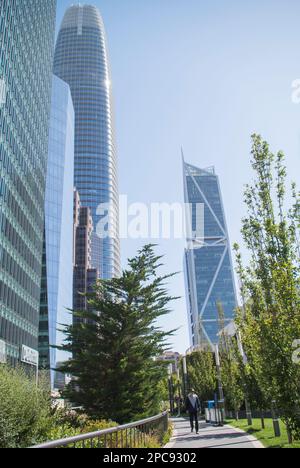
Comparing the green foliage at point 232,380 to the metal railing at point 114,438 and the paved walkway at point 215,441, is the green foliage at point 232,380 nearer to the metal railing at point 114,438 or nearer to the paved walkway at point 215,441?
the paved walkway at point 215,441

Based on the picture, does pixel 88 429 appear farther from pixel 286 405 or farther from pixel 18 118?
pixel 18 118

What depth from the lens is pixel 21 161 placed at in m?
52.1

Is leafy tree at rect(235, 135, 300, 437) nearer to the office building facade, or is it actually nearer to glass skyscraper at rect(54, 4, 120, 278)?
the office building facade

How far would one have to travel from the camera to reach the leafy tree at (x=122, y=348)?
1973cm

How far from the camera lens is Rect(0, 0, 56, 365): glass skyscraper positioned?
45.2 meters

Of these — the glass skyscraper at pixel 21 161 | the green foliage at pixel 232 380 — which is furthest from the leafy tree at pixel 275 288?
the glass skyscraper at pixel 21 161

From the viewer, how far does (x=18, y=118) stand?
5047 cm

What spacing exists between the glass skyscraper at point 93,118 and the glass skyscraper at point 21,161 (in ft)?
312

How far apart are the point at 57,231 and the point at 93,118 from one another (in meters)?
95.9

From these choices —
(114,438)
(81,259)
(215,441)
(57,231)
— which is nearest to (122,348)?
(215,441)

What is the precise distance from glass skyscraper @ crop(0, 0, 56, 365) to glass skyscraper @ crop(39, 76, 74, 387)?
24.4 meters

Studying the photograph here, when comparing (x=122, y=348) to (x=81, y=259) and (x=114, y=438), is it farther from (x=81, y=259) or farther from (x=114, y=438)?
(x=81, y=259)
